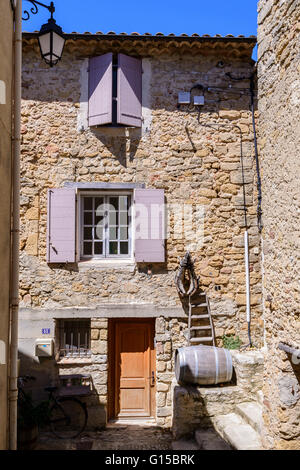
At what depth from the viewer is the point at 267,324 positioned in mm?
5133

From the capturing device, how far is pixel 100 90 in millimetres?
7594

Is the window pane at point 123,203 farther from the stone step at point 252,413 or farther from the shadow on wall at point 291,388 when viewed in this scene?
the shadow on wall at point 291,388

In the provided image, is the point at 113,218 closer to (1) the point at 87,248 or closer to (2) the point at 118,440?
(1) the point at 87,248

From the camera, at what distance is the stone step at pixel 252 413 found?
19.0 feet

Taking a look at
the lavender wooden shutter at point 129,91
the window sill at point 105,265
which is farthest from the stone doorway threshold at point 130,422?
the lavender wooden shutter at point 129,91

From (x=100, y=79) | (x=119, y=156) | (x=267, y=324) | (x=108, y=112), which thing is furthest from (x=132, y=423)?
(x=100, y=79)

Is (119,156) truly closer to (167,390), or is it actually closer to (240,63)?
(240,63)

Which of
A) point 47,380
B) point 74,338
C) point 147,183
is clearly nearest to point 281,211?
point 147,183

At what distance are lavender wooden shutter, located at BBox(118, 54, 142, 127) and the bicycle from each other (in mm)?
4833

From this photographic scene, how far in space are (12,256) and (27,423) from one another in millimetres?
3459

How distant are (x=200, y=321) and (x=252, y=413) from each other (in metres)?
1.88

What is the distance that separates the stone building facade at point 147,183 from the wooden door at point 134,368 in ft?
0.30

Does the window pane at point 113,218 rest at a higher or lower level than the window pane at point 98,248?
higher

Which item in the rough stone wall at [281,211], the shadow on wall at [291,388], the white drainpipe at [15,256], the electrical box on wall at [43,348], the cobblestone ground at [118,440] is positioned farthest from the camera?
the electrical box on wall at [43,348]
